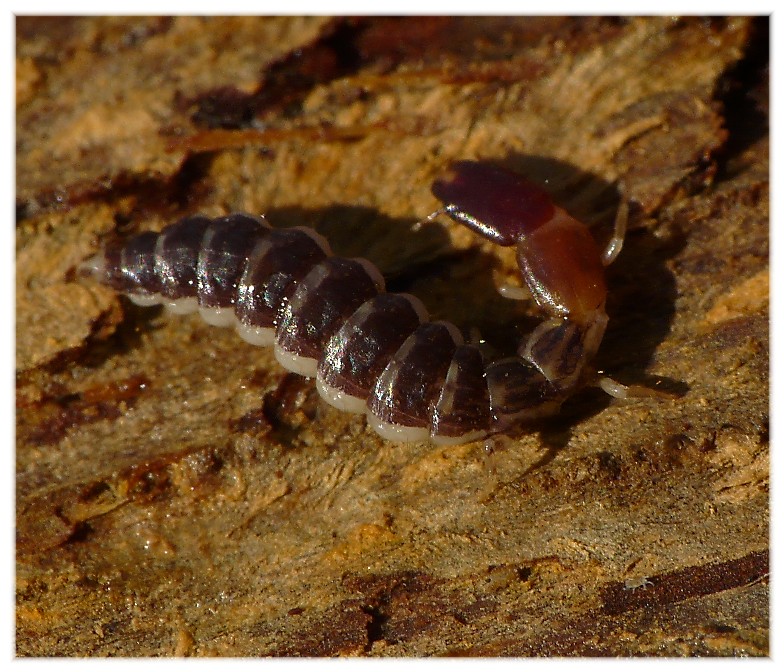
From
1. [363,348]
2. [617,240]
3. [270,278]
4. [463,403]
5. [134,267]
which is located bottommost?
[463,403]

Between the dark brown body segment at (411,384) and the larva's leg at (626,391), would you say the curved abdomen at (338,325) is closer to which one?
the dark brown body segment at (411,384)

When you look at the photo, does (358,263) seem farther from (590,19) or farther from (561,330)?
(590,19)

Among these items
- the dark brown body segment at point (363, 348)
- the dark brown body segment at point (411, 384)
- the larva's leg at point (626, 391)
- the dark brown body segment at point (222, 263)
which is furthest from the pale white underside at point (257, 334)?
the larva's leg at point (626, 391)

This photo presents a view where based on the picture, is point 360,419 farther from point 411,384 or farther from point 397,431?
point 411,384

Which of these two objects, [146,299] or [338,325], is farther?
[146,299]

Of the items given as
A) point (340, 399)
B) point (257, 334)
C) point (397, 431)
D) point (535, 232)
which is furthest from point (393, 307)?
point (535, 232)

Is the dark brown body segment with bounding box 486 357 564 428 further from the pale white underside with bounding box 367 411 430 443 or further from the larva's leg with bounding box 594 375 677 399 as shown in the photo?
the pale white underside with bounding box 367 411 430 443

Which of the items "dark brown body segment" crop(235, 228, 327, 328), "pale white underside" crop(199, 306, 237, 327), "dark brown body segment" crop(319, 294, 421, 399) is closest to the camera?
"dark brown body segment" crop(319, 294, 421, 399)

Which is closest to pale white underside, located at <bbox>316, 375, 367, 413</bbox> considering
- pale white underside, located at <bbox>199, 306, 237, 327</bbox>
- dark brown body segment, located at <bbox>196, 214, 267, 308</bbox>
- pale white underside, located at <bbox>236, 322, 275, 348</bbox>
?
pale white underside, located at <bbox>236, 322, 275, 348</bbox>
